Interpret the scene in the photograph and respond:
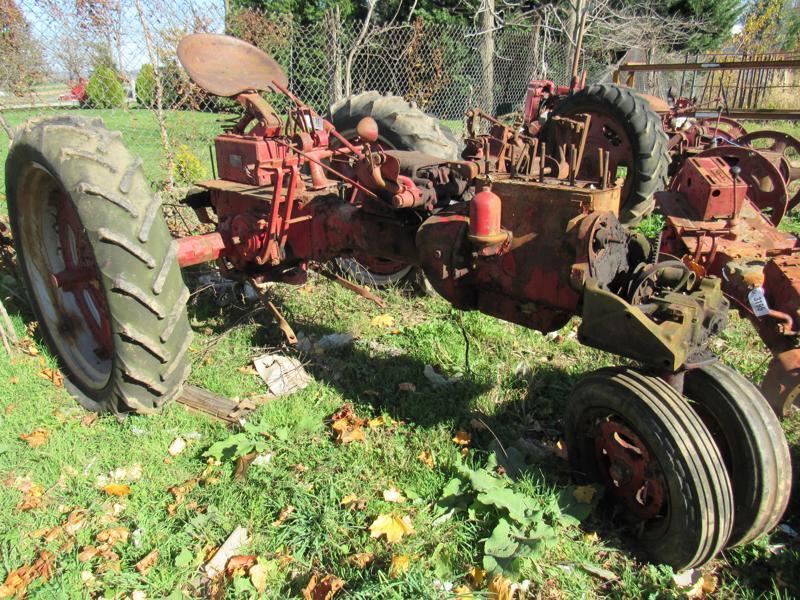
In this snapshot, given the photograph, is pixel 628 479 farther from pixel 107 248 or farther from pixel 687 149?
pixel 687 149

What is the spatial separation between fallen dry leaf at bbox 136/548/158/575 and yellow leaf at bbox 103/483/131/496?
17.1 inches

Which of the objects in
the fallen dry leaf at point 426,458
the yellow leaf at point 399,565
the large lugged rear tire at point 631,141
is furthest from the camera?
the large lugged rear tire at point 631,141

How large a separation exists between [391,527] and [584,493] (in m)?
0.87

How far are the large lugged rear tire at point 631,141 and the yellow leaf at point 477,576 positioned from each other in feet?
13.3

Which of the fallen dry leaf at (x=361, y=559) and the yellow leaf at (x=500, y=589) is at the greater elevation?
the yellow leaf at (x=500, y=589)

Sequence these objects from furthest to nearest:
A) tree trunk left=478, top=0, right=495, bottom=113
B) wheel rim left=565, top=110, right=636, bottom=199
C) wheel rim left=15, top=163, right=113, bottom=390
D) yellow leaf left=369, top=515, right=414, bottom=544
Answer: tree trunk left=478, top=0, right=495, bottom=113
wheel rim left=565, top=110, right=636, bottom=199
wheel rim left=15, top=163, right=113, bottom=390
yellow leaf left=369, top=515, right=414, bottom=544

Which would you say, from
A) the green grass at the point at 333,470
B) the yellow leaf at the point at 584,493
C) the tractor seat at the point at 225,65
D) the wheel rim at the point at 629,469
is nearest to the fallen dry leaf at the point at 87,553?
the green grass at the point at 333,470

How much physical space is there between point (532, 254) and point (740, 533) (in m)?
1.41

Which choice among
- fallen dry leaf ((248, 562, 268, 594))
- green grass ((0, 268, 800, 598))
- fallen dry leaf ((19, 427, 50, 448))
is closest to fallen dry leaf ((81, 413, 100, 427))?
green grass ((0, 268, 800, 598))

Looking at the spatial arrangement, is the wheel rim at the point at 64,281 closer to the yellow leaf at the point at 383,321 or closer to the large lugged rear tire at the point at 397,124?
the yellow leaf at the point at 383,321

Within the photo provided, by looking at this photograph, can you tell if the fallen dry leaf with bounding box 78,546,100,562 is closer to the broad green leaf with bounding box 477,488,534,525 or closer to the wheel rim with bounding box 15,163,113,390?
the wheel rim with bounding box 15,163,113,390

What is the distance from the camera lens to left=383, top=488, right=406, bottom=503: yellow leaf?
2.75 metres

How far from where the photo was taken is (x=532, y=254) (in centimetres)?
264

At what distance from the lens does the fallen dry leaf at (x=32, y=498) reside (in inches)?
105
